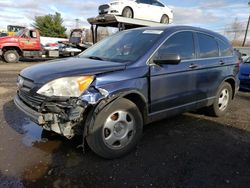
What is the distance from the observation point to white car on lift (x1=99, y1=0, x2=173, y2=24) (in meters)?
12.4

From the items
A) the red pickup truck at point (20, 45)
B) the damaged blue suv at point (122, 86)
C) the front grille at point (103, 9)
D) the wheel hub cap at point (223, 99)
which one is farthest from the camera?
the red pickup truck at point (20, 45)

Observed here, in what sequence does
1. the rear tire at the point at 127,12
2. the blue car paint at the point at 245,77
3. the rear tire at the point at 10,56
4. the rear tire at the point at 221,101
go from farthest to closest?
the rear tire at the point at 10,56
the rear tire at the point at 127,12
the blue car paint at the point at 245,77
the rear tire at the point at 221,101

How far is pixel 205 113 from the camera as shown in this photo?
5531 mm

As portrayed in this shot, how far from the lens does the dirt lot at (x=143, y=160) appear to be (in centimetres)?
295

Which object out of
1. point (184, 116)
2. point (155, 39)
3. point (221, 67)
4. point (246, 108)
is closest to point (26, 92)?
point (155, 39)

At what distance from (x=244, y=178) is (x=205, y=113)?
8.36ft

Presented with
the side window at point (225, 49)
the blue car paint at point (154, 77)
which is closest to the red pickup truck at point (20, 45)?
the blue car paint at point (154, 77)

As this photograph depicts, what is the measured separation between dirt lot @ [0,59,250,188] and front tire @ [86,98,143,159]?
157 millimetres

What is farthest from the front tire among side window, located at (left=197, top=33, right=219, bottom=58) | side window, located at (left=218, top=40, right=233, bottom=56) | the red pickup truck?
the red pickup truck

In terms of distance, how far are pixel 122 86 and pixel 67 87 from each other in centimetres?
70

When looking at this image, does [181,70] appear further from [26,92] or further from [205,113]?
[26,92]

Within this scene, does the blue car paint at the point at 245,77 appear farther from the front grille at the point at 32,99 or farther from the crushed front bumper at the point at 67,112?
the front grille at the point at 32,99

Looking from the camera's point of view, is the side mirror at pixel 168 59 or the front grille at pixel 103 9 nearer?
the side mirror at pixel 168 59

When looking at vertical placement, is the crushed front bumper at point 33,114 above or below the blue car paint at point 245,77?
above
